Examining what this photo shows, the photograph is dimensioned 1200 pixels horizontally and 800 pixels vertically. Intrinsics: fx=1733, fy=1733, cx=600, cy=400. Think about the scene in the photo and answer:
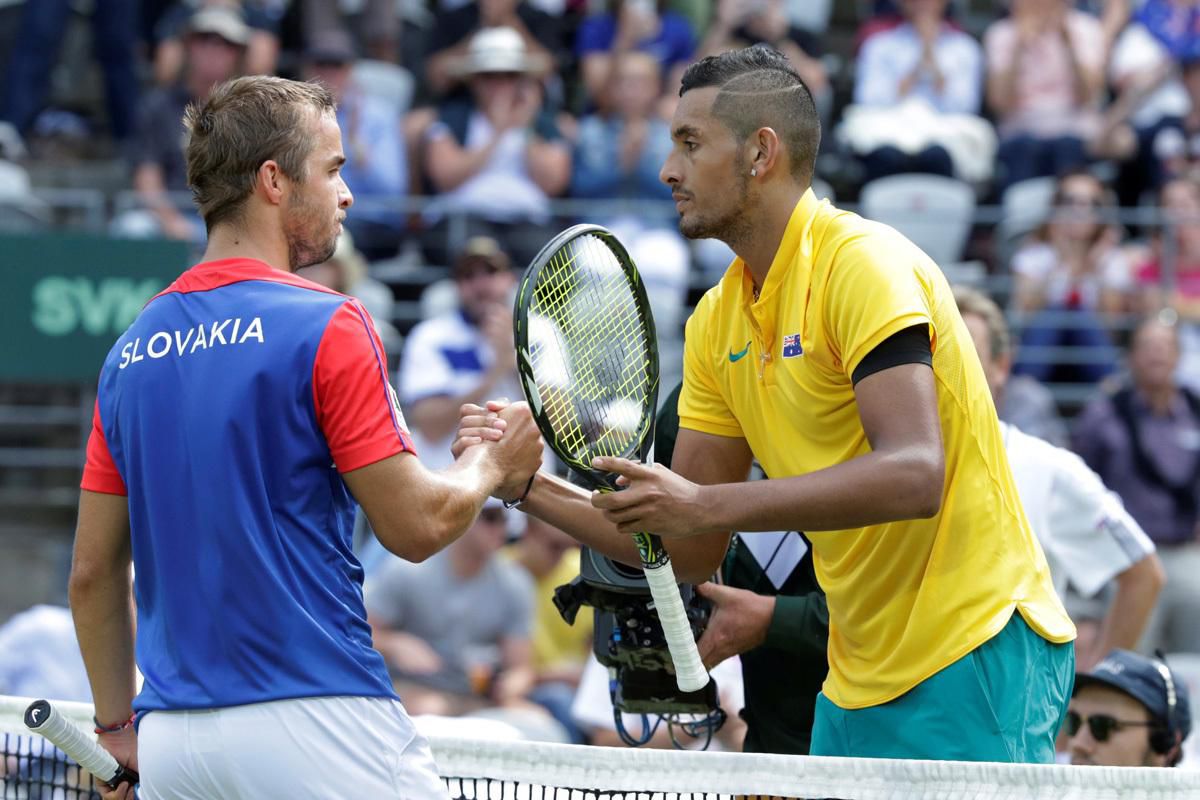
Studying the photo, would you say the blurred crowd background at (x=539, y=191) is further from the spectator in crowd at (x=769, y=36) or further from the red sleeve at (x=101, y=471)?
the red sleeve at (x=101, y=471)

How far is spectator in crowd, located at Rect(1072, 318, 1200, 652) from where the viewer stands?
28.7 feet

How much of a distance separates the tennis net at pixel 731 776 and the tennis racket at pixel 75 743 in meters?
0.47

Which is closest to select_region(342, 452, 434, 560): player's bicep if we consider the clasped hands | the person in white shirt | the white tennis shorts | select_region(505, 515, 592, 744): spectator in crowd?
the white tennis shorts

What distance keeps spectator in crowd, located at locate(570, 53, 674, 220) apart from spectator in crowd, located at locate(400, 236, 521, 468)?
60.4 inches

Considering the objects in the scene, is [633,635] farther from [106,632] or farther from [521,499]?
[106,632]

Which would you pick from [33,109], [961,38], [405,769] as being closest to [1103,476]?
[961,38]

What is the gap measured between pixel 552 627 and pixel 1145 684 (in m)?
3.70

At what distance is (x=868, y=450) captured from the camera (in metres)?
3.51

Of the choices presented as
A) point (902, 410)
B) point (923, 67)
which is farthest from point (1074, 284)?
point (902, 410)

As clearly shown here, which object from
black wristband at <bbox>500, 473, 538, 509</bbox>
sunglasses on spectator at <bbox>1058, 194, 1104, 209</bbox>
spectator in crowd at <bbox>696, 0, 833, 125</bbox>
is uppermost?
spectator in crowd at <bbox>696, 0, 833, 125</bbox>

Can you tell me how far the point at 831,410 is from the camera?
3.51 m

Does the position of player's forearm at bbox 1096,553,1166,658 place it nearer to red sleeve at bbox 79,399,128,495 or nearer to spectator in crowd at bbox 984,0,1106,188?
red sleeve at bbox 79,399,128,495

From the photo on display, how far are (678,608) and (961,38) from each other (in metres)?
8.68

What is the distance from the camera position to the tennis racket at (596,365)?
3.49m
